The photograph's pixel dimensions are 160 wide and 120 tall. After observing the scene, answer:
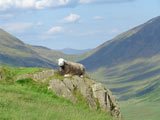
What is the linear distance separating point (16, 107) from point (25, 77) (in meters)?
12.4

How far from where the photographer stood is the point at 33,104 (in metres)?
26.1

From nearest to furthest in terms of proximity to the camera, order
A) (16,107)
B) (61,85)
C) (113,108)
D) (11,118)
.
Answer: (11,118)
(16,107)
(61,85)
(113,108)

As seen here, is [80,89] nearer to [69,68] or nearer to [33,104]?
[69,68]

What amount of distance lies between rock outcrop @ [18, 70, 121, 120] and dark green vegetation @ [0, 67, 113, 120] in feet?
2.97

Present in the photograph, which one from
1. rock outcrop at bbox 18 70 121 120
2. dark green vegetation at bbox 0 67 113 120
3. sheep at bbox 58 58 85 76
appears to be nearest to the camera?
dark green vegetation at bbox 0 67 113 120

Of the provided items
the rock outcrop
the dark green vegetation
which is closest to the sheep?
the rock outcrop

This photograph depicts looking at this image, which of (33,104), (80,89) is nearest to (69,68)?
(80,89)

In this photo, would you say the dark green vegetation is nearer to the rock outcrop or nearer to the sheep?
the rock outcrop

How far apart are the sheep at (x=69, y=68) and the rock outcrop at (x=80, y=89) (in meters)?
0.93

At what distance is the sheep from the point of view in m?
37.4

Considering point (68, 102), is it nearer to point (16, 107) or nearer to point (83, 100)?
point (83, 100)

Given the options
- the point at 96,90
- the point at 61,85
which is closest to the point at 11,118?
the point at 61,85

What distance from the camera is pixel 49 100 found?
29938mm

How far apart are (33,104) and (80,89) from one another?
31.3 ft
